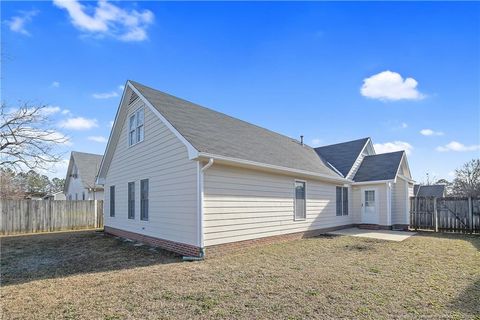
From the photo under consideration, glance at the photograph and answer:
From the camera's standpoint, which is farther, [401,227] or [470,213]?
[401,227]

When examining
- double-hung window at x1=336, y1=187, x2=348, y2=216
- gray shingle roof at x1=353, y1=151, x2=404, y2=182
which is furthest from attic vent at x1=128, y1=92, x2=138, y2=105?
gray shingle roof at x1=353, y1=151, x2=404, y2=182

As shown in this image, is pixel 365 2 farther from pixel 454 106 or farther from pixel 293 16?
pixel 454 106

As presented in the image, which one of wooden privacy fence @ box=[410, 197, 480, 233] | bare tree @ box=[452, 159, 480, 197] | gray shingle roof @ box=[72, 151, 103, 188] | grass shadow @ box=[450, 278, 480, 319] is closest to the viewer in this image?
grass shadow @ box=[450, 278, 480, 319]

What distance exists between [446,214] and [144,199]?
14527 millimetres

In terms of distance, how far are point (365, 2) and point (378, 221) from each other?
403 inches

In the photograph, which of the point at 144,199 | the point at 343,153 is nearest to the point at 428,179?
the point at 343,153

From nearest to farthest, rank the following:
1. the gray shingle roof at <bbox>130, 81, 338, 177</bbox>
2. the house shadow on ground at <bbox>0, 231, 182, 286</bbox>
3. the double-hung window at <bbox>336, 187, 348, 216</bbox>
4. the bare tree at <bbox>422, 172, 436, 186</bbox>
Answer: the house shadow on ground at <bbox>0, 231, 182, 286</bbox> → the gray shingle roof at <bbox>130, 81, 338, 177</bbox> → the double-hung window at <bbox>336, 187, 348, 216</bbox> → the bare tree at <bbox>422, 172, 436, 186</bbox>

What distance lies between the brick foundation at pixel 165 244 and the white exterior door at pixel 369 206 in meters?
10.7

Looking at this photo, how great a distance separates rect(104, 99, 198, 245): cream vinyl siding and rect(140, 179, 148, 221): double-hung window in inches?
8.4

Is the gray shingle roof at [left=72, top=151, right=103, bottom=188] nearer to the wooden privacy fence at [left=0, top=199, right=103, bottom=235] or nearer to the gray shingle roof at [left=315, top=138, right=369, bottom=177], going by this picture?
the wooden privacy fence at [left=0, top=199, right=103, bottom=235]

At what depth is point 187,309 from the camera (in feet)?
14.4

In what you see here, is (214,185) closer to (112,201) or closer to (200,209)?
(200,209)

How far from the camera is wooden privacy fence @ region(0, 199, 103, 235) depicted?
14938mm

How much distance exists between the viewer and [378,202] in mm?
14836
